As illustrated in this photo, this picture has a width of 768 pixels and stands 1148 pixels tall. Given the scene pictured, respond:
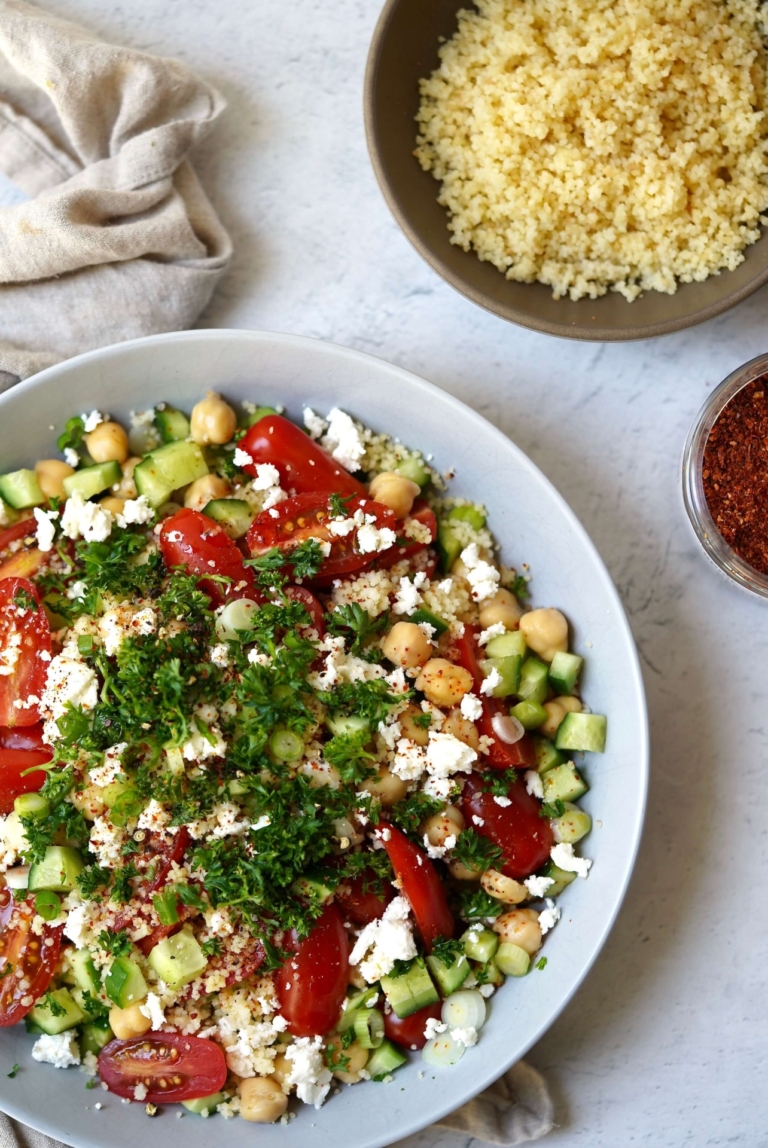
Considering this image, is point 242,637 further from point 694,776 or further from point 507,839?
point 694,776

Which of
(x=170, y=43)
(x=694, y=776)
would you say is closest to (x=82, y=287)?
(x=170, y=43)

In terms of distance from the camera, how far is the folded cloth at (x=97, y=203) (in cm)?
265

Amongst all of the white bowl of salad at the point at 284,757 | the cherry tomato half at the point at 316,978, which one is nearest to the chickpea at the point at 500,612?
the white bowl of salad at the point at 284,757

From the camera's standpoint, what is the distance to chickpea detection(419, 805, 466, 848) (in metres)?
2.36

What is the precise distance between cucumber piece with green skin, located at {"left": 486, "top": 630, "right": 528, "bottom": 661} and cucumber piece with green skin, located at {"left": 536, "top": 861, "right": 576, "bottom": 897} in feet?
1.80

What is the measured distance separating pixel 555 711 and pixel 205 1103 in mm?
1309

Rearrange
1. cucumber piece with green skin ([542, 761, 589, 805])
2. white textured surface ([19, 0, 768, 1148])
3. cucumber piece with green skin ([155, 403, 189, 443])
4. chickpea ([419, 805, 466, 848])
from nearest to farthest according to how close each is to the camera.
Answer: chickpea ([419, 805, 466, 848]) < cucumber piece with green skin ([542, 761, 589, 805]) < cucumber piece with green skin ([155, 403, 189, 443]) < white textured surface ([19, 0, 768, 1148])

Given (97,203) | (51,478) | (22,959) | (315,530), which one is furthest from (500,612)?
(97,203)

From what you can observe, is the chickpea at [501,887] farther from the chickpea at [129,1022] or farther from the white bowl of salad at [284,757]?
the chickpea at [129,1022]

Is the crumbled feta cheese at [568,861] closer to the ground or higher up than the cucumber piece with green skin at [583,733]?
closer to the ground

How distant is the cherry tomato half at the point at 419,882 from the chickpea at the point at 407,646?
0.40 metres

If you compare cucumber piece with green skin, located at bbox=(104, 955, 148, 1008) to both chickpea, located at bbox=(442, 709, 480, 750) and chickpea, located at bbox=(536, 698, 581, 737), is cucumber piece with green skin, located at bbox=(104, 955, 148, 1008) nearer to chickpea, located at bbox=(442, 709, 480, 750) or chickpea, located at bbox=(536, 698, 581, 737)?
chickpea, located at bbox=(442, 709, 480, 750)

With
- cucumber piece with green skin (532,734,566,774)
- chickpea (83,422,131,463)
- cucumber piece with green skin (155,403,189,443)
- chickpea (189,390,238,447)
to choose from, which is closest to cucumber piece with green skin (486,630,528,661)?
cucumber piece with green skin (532,734,566,774)

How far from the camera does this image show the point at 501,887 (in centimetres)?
238
